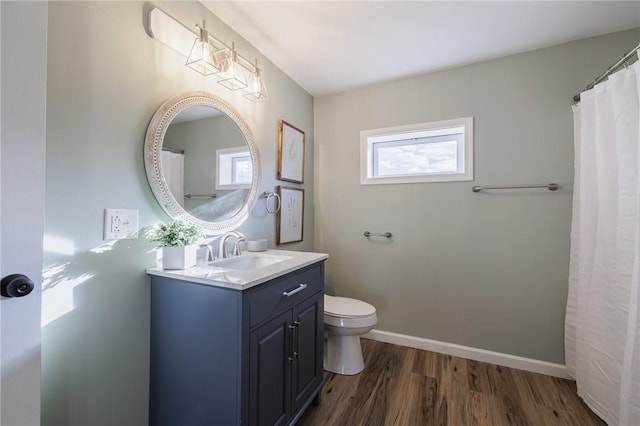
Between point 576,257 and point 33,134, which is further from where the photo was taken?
point 576,257

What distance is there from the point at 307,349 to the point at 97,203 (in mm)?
1182

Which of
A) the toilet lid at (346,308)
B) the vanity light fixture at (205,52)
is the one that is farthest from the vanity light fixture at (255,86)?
the toilet lid at (346,308)

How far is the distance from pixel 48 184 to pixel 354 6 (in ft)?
5.40

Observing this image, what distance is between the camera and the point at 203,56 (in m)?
1.35

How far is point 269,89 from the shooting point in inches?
79.8

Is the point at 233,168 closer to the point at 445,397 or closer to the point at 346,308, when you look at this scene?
the point at 346,308

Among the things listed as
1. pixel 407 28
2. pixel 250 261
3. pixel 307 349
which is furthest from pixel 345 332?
pixel 407 28

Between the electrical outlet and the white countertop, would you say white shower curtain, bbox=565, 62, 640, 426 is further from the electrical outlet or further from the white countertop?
the electrical outlet

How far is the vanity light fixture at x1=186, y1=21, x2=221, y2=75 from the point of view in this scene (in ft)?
4.41

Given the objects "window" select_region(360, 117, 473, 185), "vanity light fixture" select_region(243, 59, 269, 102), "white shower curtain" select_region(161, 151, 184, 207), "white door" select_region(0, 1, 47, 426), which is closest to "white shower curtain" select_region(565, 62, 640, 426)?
"window" select_region(360, 117, 473, 185)

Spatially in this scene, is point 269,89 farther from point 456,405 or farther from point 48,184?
point 456,405

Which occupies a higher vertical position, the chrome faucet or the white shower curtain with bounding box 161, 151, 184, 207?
the white shower curtain with bounding box 161, 151, 184, 207

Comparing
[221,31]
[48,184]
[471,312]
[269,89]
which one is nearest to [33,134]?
[48,184]

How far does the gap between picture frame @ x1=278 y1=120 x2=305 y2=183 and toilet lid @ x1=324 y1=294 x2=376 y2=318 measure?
1.04 m
